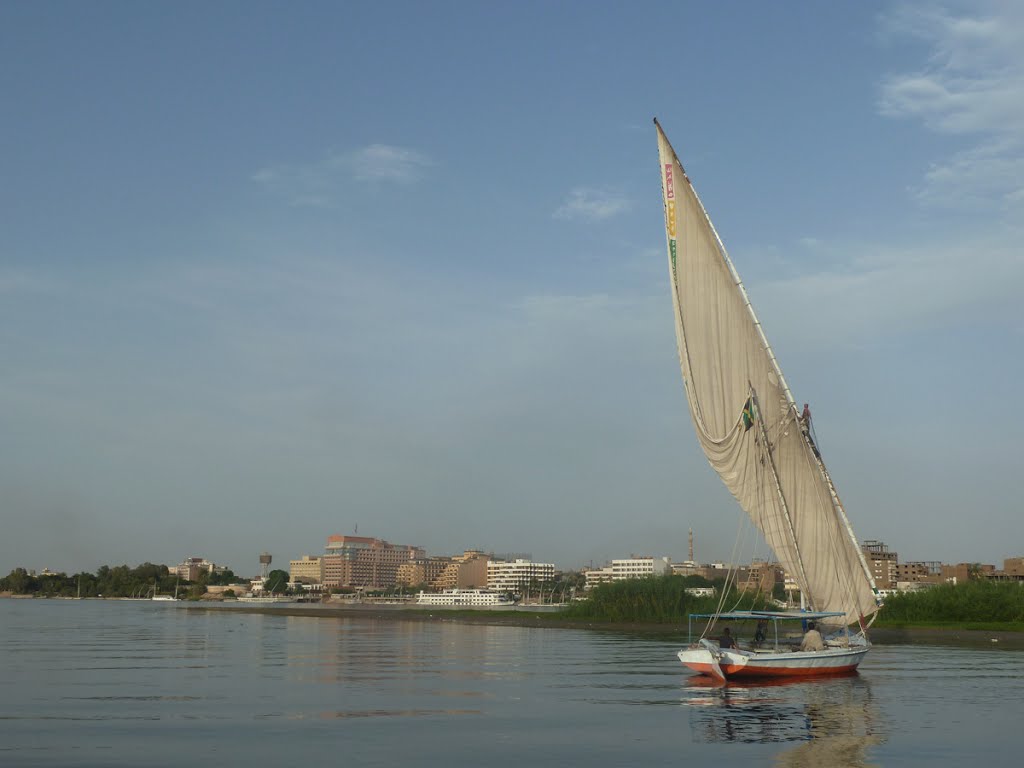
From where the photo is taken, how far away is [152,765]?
21.1 m

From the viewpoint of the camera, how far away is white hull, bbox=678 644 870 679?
37.3 meters

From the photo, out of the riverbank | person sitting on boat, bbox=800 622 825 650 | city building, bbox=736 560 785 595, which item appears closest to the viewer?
person sitting on boat, bbox=800 622 825 650

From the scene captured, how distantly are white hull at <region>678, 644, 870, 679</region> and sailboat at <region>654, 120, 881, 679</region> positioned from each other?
0.29 ft

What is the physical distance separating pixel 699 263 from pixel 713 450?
7776 millimetres

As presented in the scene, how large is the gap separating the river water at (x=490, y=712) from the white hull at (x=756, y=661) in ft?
2.23

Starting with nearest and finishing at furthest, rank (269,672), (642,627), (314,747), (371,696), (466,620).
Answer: (314,747) → (371,696) → (269,672) → (642,627) → (466,620)

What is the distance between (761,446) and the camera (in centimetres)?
3938

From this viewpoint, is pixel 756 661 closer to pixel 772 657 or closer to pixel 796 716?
pixel 772 657

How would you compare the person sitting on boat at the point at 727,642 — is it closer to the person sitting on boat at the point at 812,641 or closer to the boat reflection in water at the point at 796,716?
the boat reflection in water at the point at 796,716

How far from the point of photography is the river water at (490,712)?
22.8 meters

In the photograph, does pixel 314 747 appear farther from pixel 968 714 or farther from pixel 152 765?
pixel 968 714

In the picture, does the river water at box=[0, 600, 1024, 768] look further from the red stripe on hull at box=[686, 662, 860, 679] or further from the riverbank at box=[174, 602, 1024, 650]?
the riverbank at box=[174, 602, 1024, 650]

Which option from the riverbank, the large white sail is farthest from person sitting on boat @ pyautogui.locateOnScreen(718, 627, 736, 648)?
the riverbank

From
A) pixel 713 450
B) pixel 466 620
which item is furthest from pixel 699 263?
pixel 466 620
